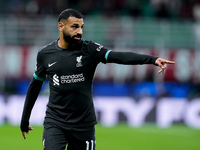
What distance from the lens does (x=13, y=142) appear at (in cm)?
1160

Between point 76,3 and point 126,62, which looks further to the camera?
point 76,3

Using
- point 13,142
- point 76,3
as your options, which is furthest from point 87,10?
point 13,142

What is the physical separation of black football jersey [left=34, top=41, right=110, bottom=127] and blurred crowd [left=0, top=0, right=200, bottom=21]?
11679 mm

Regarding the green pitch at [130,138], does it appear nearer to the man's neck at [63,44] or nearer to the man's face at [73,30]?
the man's neck at [63,44]

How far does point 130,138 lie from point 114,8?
6.92 meters

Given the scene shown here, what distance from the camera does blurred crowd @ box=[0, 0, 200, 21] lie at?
58.2 feet

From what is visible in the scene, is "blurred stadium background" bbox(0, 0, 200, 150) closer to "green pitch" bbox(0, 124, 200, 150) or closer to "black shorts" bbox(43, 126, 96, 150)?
"green pitch" bbox(0, 124, 200, 150)

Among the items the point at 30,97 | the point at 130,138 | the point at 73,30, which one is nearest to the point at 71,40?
the point at 73,30

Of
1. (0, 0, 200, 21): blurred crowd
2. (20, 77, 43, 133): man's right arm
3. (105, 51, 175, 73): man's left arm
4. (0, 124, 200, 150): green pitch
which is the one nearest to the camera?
(105, 51, 175, 73): man's left arm

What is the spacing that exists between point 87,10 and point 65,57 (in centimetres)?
1243

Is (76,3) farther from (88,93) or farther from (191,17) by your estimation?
(88,93)

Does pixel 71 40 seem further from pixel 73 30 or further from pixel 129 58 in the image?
pixel 129 58

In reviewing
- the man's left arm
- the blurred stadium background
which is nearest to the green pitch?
the blurred stadium background

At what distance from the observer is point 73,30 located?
5875 millimetres
